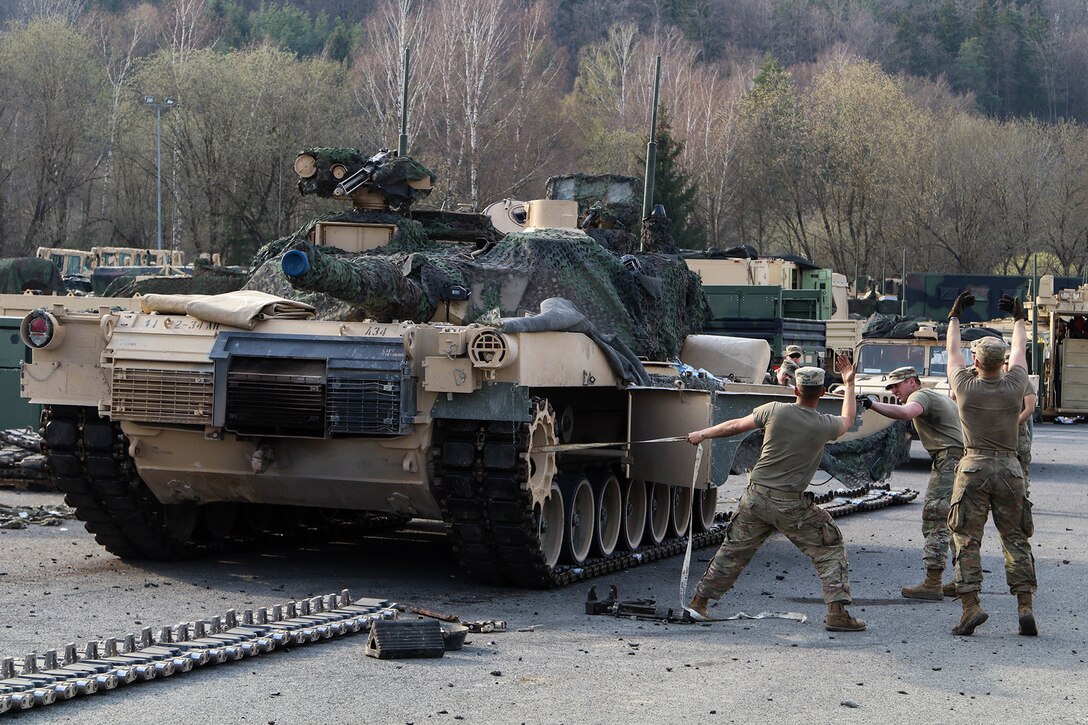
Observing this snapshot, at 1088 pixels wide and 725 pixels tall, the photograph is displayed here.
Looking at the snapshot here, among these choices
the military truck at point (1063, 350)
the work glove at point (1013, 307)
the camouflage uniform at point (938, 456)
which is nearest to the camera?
the work glove at point (1013, 307)

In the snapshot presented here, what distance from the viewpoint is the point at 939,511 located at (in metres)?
10.8

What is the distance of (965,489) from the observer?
9180mm

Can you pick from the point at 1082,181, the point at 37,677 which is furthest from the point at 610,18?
the point at 37,677

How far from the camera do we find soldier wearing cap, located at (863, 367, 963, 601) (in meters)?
10.5

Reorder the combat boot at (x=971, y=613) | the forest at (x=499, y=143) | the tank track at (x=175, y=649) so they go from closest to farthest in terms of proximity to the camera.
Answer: the tank track at (x=175, y=649)
the combat boot at (x=971, y=613)
the forest at (x=499, y=143)

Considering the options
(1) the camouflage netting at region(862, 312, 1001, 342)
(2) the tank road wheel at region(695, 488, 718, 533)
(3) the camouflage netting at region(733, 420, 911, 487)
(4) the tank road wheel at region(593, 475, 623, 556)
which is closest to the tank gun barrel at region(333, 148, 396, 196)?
(4) the tank road wheel at region(593, 475, 623, 556)

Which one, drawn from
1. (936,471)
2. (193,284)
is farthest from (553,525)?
(193,284)

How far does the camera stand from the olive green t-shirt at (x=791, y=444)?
29.9ft

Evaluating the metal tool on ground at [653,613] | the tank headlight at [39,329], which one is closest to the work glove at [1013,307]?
the metal tool on ground at [653,613]

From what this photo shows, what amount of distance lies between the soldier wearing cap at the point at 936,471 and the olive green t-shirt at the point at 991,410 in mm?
1071

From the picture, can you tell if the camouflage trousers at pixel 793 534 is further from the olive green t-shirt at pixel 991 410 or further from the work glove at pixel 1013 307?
the work glove at pixel 1013 307

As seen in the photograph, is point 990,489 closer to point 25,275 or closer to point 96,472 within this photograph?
point 96,472

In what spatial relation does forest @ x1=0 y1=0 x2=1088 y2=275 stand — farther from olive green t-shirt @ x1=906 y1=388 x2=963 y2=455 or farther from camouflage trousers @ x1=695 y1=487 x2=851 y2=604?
camouflage trousers @ x1=695 y1=487 x2=851 y2=604

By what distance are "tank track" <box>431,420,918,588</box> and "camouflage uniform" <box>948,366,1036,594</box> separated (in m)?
2.63
